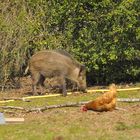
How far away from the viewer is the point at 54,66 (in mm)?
15297

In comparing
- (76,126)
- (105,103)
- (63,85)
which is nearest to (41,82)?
(63,85)

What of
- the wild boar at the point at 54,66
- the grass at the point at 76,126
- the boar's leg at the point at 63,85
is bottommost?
the grass at the point at 76,126

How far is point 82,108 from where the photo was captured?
11.9 metres

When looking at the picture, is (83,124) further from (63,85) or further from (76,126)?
(63,85)

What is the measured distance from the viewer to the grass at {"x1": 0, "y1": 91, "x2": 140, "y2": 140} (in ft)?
31.3

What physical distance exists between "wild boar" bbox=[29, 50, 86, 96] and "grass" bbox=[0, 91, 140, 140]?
3.11 meters

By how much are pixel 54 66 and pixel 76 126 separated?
5.24m

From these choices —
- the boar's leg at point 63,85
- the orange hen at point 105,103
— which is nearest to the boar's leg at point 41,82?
the boar's leg at point 63,85

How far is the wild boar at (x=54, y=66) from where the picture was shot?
49.8 ft

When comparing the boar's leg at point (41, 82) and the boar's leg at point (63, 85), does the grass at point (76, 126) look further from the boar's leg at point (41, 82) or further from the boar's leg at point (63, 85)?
the boar's leg at point (41, 82)

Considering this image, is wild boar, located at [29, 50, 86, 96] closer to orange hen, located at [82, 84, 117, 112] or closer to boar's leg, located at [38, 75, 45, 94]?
boar's leg, located at [38, 75, 45, 94]

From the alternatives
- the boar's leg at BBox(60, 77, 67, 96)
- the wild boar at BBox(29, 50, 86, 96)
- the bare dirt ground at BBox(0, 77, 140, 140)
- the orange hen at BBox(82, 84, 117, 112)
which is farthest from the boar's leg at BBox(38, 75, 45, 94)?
the orange hen at BBox(82, 84, 117, 112)

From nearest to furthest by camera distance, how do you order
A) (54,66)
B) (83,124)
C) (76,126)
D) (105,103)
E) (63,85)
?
1. (76,126)
2. (83,124)
3. (105,103)
4. (63,85)
5. (54,66)

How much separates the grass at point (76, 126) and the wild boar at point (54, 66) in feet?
10.2
